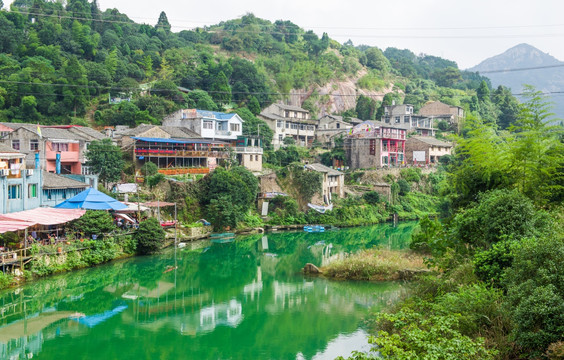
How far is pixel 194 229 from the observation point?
27.0 m

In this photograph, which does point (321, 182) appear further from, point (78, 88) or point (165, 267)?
point (78, 88)

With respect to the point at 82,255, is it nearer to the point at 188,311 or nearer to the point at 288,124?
the point at 188,311

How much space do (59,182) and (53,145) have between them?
5.32 meters

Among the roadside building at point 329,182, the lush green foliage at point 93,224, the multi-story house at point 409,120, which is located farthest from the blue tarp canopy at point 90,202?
the multi-story house at point 409,120

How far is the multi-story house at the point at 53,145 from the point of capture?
2614 cm

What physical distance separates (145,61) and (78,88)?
12.0 metres

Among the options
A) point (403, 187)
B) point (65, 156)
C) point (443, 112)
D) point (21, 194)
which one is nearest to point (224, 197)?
point (65, 156)

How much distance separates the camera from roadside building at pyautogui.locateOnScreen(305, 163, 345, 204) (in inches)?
1357

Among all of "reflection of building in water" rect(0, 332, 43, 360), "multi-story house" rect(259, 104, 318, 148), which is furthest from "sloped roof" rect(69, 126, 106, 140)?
"reflection of building in water" rect(0, 332, 43, 360)

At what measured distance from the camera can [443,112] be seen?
53.8 meters

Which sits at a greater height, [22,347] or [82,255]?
[82,255]

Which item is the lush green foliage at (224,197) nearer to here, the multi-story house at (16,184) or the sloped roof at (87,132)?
the sloped roof at (87,132)

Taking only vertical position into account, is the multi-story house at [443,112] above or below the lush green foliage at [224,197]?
above

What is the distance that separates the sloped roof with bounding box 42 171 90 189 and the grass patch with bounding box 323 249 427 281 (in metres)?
12.1
